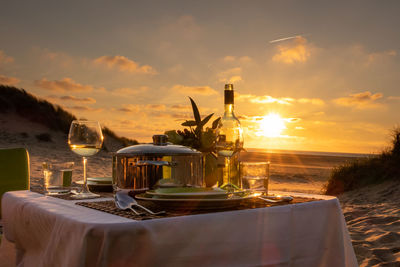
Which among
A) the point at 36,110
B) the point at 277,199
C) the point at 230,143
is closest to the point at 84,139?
the point at 230,143

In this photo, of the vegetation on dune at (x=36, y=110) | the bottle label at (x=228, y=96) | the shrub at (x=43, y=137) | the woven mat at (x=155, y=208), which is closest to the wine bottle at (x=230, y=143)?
the bottle label at (x=228, y=96)

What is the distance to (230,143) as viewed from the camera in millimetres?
1702

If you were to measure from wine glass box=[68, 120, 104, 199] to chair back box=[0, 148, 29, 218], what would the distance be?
1.21 meters

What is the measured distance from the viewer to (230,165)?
5.73ft

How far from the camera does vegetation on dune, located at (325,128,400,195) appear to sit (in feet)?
29.9

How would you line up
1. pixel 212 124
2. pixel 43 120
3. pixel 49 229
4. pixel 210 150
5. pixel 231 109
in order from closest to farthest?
1. pixel 49 229
2. pixel 231 109
3. pixel 210 150
4. pixel 212 124
5. pixel 43 120

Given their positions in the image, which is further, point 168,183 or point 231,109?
point 231,109

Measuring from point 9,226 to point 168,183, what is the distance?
0.72 m

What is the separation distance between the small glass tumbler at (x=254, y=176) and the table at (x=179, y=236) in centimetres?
24

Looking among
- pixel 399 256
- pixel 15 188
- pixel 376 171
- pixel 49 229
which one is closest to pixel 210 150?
pixel 49 229

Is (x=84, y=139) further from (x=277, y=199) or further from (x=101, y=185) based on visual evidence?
(x=277, y=199)

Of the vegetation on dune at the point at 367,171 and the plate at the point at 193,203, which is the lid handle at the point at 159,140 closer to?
the plate at the point at 193,203

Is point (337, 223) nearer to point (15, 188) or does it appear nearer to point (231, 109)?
point (231, 109)

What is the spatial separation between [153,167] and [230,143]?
35 centimetres
